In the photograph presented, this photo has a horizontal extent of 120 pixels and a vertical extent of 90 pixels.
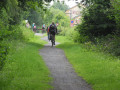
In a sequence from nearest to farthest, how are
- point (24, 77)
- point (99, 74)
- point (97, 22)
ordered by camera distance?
point (24, 77) < point (99, 74) < point (97, 22)

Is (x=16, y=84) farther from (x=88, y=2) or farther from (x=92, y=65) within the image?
(x=88, y=2)

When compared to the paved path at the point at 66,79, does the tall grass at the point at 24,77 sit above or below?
above

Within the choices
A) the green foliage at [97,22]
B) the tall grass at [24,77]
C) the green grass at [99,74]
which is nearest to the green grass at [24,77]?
the tall grass at [24,77]

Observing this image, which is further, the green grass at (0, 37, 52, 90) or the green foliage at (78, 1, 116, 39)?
the green foliage at (78, 1, 116, 39)

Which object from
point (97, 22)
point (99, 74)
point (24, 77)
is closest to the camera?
point (24, 77)

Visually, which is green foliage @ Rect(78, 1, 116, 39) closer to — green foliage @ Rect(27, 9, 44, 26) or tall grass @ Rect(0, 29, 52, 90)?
tall grass @ Rect(0, 29, 52, 90)

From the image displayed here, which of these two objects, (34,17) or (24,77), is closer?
(24,77)

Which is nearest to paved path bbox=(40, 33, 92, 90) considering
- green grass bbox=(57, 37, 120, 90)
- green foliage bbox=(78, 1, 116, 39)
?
green grass bbox=(57, 37, 120, 90)

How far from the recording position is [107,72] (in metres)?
10.3

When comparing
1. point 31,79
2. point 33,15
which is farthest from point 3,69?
point 33,15

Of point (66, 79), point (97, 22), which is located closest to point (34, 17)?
point (97, 22)

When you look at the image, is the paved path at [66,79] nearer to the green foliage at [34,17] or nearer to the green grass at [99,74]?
the green grass at [99,74]

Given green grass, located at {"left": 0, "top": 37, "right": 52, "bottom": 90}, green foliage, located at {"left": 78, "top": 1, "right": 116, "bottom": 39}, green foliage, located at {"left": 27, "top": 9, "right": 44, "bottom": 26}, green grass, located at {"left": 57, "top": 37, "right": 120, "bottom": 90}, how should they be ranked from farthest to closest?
1. green foliage, located at {"left": 27, "top": 9, "right": 44, "bottom": 26}
2. green foliage, located at {"left": 78, "top": 1, "right": 116, "bottom": 39}
3. green grass, located at {"left": 57, "top": 37, "right": 120, "bottom": 90}
4. green grass, located at {"left": 0, "top": 37, "right": 52, "bottom": 90}

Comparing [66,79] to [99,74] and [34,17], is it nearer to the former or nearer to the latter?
[99,74]
